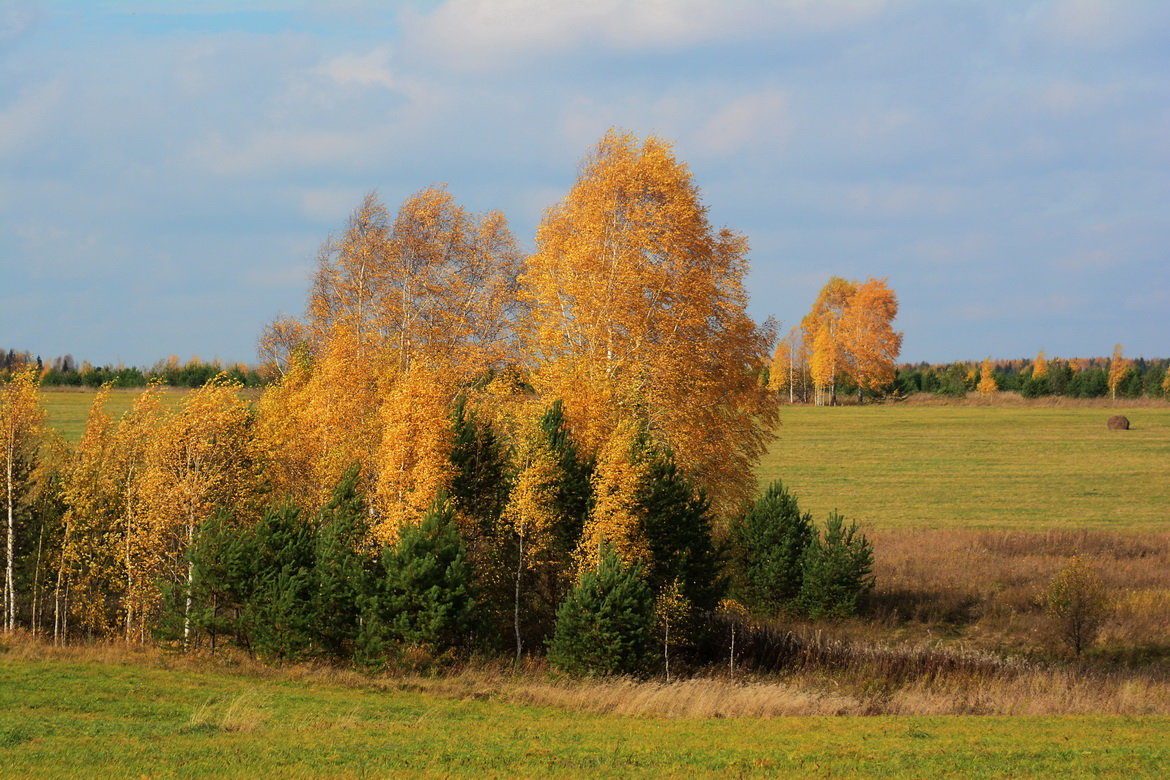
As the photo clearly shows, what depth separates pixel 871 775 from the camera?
20.2 m

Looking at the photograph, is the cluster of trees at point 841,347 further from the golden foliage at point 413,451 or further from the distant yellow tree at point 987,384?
the golden foliage at point 413,451

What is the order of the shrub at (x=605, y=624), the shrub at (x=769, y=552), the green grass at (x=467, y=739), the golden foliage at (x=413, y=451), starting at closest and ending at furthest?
the green grass at (x=467, y=739)
the shrub at (x=605, y=624)
the golden foliage at (x=413, y=451)
the shrub at (x=769, y=552)

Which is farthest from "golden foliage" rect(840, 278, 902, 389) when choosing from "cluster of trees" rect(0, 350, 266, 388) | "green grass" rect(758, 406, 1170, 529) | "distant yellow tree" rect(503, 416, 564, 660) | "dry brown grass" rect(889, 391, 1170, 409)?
"distant yellow tree" rect(503, 416, 564, 660)

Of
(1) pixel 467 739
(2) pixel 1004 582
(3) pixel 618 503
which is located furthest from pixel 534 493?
(2) pixel 1004 582

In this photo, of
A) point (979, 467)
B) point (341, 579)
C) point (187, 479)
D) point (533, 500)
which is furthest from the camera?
point (979, 467)

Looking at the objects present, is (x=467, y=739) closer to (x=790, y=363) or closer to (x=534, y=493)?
(x=534, y=493)

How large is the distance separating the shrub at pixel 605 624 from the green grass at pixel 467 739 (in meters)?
4.42

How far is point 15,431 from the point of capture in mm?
43750

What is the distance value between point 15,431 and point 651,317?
26.4 m

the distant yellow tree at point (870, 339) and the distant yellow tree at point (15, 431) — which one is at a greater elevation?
the distant yellow tree at point (870, 339)

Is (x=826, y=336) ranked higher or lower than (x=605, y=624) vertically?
higher

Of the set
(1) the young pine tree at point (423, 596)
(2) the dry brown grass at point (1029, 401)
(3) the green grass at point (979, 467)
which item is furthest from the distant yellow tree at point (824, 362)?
(1) the young pine tree at point (423, 596)

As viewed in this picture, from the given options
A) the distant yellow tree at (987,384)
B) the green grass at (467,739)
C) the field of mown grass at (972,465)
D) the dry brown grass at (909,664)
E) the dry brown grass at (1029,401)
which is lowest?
the dry brown grass at (909,664)

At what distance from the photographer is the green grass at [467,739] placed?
20531mm
